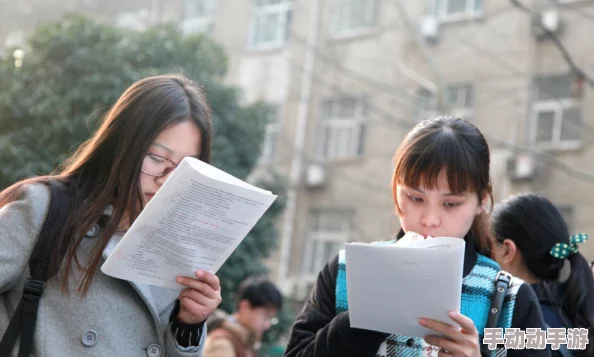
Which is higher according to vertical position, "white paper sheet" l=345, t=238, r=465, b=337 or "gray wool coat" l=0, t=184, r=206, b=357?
"white paper sheet" l=345, t=238, r=465, b=337

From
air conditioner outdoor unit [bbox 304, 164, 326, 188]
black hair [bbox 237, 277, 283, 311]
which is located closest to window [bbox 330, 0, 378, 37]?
air conditioner outdoor unit [bbox 304, 164, 326, 188]

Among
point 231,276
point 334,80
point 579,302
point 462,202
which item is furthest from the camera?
point 334,80

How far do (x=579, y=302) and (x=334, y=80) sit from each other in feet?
42.6

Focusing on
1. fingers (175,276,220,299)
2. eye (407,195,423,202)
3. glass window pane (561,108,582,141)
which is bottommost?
fingers (175,276,220,299)

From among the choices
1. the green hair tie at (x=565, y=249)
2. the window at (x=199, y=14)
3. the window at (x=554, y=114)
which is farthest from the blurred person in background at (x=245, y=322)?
the window at (x=199, y=14)

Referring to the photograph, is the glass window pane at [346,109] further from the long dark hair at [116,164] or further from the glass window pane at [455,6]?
the long dark hair at [116,164]

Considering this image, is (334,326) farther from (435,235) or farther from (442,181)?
(442,181)

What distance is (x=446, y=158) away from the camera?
241 centimetres

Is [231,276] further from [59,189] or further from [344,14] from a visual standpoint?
Result: [344,14]

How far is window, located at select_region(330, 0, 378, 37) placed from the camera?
15.6 m

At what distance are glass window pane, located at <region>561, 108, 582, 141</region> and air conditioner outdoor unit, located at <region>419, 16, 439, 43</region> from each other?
2.57 metres

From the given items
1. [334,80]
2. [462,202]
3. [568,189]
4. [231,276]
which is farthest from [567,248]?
[334,80]

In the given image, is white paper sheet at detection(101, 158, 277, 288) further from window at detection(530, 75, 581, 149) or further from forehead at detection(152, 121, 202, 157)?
window at detection(530, 75, 581, 149)

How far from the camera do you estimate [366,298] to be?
7.02ft
